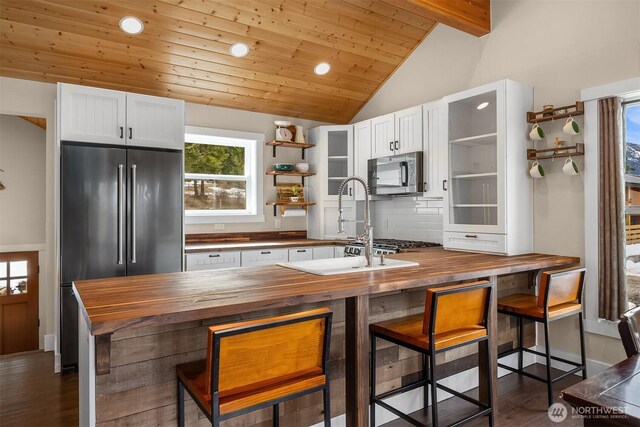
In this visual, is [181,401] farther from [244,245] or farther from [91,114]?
[91,114]

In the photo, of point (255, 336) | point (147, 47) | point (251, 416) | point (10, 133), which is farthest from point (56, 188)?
point (255, 336)

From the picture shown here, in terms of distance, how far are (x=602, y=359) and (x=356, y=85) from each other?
11.8 ft

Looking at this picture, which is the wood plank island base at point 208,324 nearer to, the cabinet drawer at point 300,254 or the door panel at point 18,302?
the cabinet drawer at point 300,254

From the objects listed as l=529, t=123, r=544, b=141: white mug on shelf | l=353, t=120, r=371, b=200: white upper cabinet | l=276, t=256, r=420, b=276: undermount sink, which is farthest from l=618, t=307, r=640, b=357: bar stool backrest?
l=353, t=120, r=371, b=200: white upper cabinet

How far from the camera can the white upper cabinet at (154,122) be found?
11.7ft

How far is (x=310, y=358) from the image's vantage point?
5.23ft

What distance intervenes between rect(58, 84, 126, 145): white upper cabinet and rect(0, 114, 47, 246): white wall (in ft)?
5.17

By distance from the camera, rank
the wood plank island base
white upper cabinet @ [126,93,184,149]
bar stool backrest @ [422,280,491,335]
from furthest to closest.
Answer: white upper cabinet @ [126,93,184,149], bar stool backrest @ [422,280,491,335], the wood plank island base

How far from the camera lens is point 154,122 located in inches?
144

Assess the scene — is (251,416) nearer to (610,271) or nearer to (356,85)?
(610,271)

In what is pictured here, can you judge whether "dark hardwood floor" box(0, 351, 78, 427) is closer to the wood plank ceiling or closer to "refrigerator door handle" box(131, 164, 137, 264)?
"refrigerator door handle" box(131, 164, 137, 264)

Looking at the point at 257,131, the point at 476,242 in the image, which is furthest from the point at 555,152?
the point at 257,131

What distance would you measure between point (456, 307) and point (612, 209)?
1705 mm

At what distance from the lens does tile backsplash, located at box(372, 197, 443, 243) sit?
4234mm
